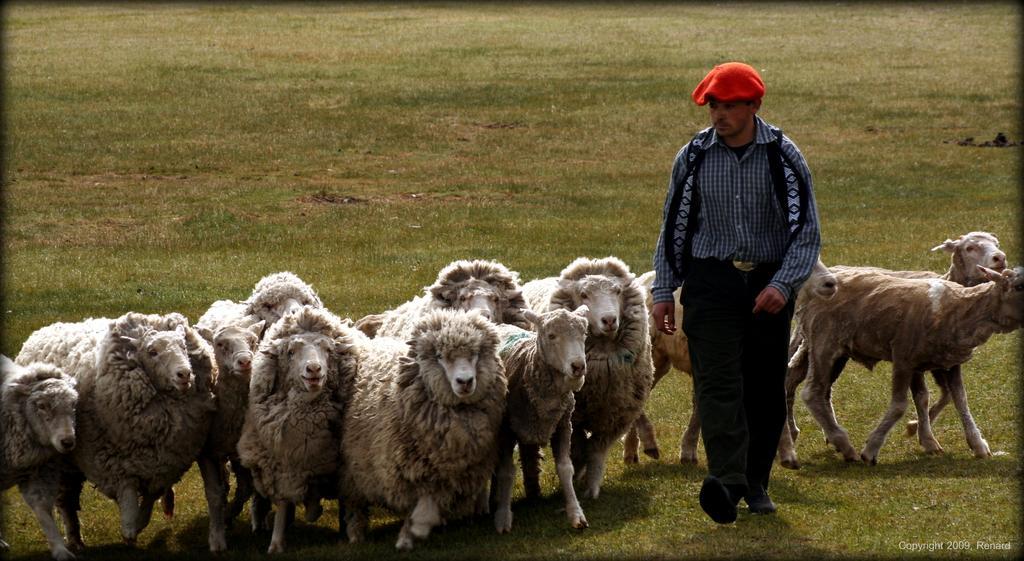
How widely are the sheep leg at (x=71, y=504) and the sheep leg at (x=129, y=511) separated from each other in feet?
1.52

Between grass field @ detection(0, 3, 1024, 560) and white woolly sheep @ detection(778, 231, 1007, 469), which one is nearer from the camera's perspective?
grass field @ detection(0, 3, 1024, 560)

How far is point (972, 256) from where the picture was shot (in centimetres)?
1240

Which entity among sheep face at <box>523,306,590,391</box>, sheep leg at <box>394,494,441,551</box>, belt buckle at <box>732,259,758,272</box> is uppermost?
belt buckle at <box>732,259,758,272</box>

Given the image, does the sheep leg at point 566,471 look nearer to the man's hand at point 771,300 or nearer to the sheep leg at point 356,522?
the sheep leg at point 356,522

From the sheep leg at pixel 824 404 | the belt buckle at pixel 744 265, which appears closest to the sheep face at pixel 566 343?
the belt buckle at pixel 744 265

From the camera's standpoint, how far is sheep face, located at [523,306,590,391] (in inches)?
341

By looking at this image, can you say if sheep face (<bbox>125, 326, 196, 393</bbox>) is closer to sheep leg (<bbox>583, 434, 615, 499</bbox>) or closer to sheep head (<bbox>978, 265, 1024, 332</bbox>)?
sheep leg (<bbox>583, 434, 615, 499</bbox>)

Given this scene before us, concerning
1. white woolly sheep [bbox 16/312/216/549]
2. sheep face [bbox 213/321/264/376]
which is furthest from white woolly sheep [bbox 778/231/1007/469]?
white woolly sheep [bbox 16/312/216/549]

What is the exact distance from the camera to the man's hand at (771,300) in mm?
7809

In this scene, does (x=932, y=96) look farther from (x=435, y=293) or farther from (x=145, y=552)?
(x=145, y=552)

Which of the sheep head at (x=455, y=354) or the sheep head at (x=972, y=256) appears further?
the sheep head at (x=972, y=256)

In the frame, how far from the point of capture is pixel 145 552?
899 cm

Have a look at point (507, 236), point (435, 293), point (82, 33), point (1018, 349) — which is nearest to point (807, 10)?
point (82, 33)

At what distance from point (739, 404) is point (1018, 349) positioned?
8.84 meters
